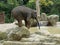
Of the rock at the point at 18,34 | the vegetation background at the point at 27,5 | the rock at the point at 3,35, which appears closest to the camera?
the rock at the point at 18,34

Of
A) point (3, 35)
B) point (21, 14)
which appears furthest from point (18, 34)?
point (3, 35)

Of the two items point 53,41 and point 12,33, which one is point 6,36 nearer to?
point 12,33

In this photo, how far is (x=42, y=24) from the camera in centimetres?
1520

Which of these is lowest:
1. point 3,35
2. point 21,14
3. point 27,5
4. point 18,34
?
point 27,5

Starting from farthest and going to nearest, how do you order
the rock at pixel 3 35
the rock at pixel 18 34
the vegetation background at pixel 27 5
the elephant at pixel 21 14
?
the vegetation background at pixel 27 5 < the rock at pixel 3 35 < the elephant at pixel 21 14 < the rock at pixel 18 34

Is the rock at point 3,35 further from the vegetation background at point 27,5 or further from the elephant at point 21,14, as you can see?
the vegetation background at point 27,5

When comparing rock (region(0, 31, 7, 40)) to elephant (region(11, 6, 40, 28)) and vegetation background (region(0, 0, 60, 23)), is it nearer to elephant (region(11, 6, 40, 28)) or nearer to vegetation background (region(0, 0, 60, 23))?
elephant (region(11, 6, 40, 28))

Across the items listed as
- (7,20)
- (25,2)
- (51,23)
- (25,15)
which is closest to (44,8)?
(25,2)

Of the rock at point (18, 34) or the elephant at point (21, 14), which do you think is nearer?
the rock at point (18, 34)

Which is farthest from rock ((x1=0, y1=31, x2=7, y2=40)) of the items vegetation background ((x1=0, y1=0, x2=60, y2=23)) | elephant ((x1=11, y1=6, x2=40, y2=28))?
vegetation background ((x1=0, y1=0, x2=60, y2=23))

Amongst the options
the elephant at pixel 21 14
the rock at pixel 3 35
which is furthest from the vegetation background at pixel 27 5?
the elephant at pixel 21 14

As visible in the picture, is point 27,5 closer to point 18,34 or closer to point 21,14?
point 21,14

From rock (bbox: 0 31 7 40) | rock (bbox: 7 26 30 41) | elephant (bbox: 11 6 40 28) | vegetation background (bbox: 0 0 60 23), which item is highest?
elephant (bbox: 11 6 40 28)

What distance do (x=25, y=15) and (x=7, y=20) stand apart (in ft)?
43.4
